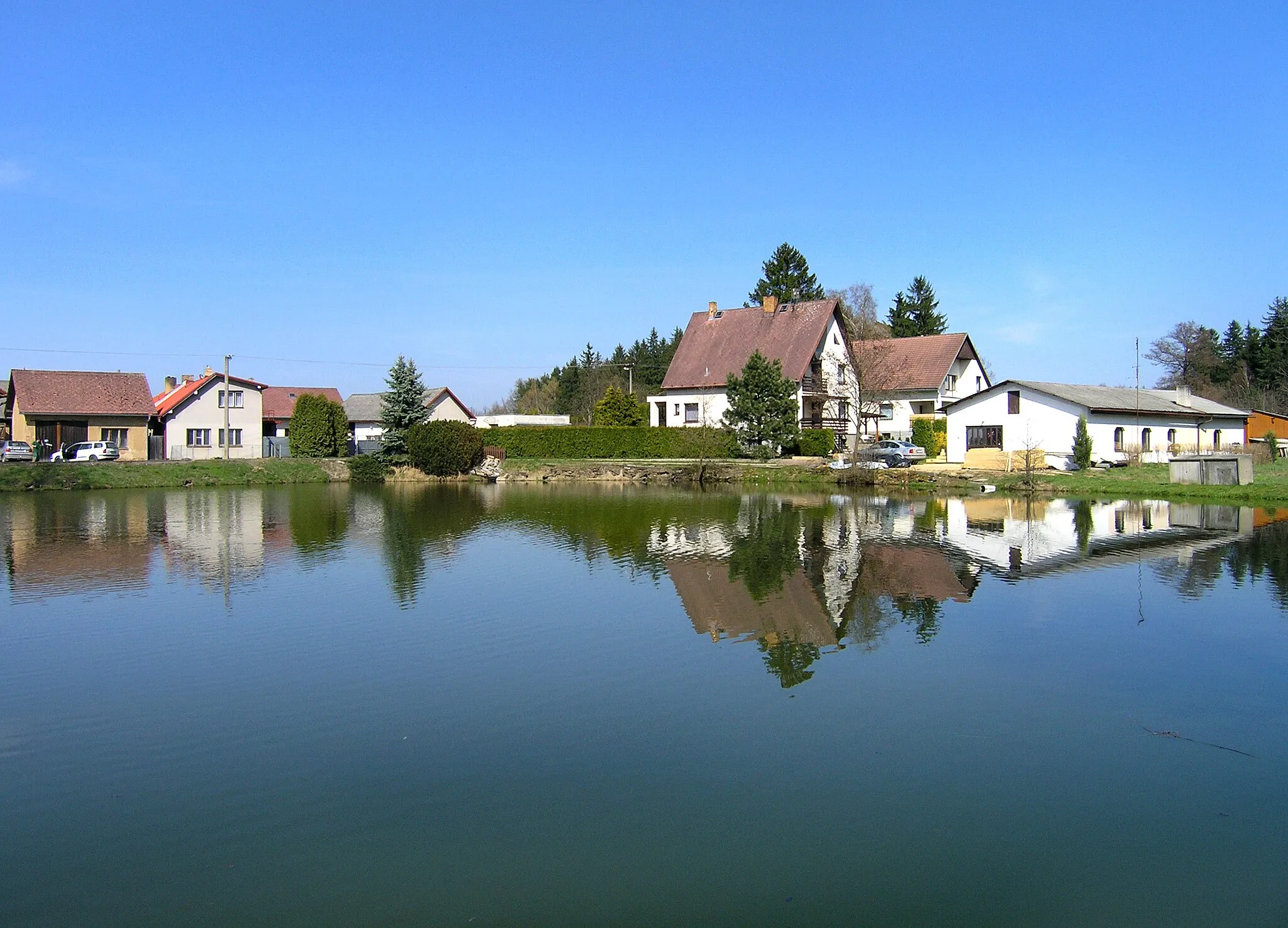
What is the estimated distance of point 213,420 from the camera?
57.1 m

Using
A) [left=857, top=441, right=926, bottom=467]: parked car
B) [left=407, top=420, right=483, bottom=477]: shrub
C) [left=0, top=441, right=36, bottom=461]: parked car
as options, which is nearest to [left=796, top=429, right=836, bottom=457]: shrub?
[left=857, top=441, right=926, bottom=467]: parked car

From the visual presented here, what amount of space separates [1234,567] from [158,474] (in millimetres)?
43408

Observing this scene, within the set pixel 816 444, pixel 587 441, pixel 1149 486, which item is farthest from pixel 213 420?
pixel 1149 486

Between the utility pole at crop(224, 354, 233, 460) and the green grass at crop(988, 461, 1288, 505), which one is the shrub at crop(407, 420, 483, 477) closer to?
the utility pole at crop(224, 354, 233, 460)

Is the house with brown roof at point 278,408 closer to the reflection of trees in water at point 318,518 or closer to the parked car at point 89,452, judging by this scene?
the parked car at point 89,452

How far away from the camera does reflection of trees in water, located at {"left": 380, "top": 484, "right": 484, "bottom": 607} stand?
729 inches

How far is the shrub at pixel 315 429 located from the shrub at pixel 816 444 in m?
25.8

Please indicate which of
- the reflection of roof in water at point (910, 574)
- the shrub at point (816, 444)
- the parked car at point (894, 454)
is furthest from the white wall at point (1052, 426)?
the reflection of roof in water at point (910, 574)

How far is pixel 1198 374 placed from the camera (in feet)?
260

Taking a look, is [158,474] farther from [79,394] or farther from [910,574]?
[910,574]

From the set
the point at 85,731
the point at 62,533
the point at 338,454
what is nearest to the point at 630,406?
the point at 338,454

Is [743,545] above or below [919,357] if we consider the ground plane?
below

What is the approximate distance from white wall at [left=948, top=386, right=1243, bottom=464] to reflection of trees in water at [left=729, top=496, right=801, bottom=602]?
707 inches

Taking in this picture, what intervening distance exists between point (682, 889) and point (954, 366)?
57928 mm
